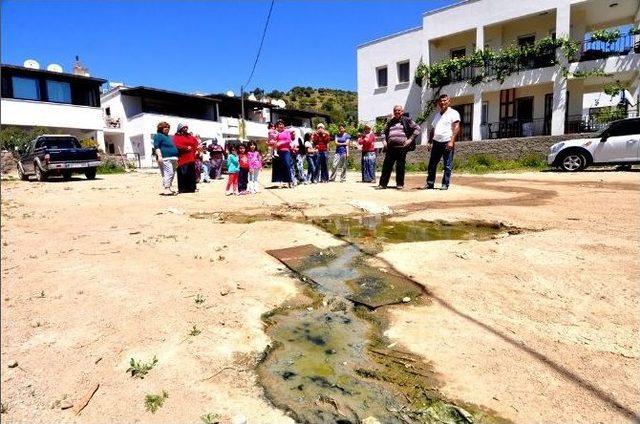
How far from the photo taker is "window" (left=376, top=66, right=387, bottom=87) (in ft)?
80.2

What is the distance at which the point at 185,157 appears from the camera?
8805 mm

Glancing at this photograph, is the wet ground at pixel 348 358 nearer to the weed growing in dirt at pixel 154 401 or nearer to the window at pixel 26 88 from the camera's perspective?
the weed growing in dirt at pixel 154 401

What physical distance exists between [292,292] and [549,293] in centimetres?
166

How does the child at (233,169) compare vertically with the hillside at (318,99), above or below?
below

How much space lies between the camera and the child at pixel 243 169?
899 centimetres

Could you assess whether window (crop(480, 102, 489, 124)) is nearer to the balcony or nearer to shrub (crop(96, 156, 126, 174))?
the balcony

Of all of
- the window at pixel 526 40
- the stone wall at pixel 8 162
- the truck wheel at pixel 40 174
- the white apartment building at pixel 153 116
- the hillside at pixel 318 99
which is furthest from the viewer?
the hillside at pixel 318 99

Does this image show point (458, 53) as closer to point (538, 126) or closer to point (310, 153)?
point (538, 126)

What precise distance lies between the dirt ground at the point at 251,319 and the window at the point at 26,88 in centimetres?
2605

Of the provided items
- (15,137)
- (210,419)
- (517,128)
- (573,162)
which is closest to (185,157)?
(210,419)

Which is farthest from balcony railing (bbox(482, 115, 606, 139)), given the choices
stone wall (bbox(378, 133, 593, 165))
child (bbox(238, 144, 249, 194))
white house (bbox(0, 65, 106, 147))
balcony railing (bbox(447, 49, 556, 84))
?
white house (bbox(0, 65, 106, 147))

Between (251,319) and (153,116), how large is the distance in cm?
3121

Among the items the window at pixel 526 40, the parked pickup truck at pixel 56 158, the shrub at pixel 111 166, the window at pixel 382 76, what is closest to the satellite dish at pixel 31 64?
the shrub at pixel 111 166

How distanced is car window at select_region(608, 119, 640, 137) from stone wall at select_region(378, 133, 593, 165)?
10.3 ft
